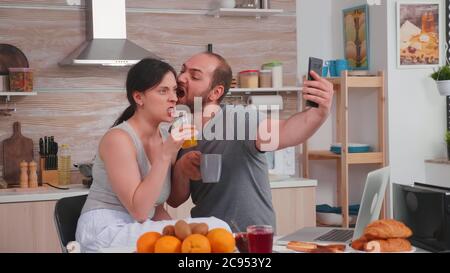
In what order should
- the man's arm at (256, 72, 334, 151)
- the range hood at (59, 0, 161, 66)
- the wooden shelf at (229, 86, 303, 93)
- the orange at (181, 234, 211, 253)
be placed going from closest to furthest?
the orange at (181, 234, 211, 253), the man's arm at (256, 72, 334, 151), the range hood at (59, 0, 161, 66), the wooden shelf at (229, 86, 303, 93)

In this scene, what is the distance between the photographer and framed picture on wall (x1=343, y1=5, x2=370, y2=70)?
5.23 metres

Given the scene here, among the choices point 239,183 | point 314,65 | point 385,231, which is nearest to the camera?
point 385,231

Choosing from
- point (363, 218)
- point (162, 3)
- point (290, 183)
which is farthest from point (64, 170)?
point (363, 218)

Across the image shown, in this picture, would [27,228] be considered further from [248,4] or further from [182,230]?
[182,230]

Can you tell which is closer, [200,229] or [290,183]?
[200,229]

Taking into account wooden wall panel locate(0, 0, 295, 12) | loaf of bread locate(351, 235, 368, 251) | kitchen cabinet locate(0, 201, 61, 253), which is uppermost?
wooden wall panel locate(0, 0, 295, 12)

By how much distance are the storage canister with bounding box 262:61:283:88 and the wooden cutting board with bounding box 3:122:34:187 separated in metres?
1.85

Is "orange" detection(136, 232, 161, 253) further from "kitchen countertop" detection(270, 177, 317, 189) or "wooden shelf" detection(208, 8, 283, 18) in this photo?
"wooden shelf" detection(208, 8, 283, 18)

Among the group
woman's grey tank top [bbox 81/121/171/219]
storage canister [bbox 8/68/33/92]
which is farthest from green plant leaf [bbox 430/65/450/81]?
woman's grey tank top [bbox 81/121/171/219]

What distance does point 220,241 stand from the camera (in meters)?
1.78

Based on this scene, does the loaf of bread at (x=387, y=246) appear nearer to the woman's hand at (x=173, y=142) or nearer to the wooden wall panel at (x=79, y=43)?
the woman's hand at (x=173, y=142)

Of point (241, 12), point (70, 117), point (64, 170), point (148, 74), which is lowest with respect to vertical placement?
point (64, 170)

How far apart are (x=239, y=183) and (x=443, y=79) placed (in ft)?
9.23
